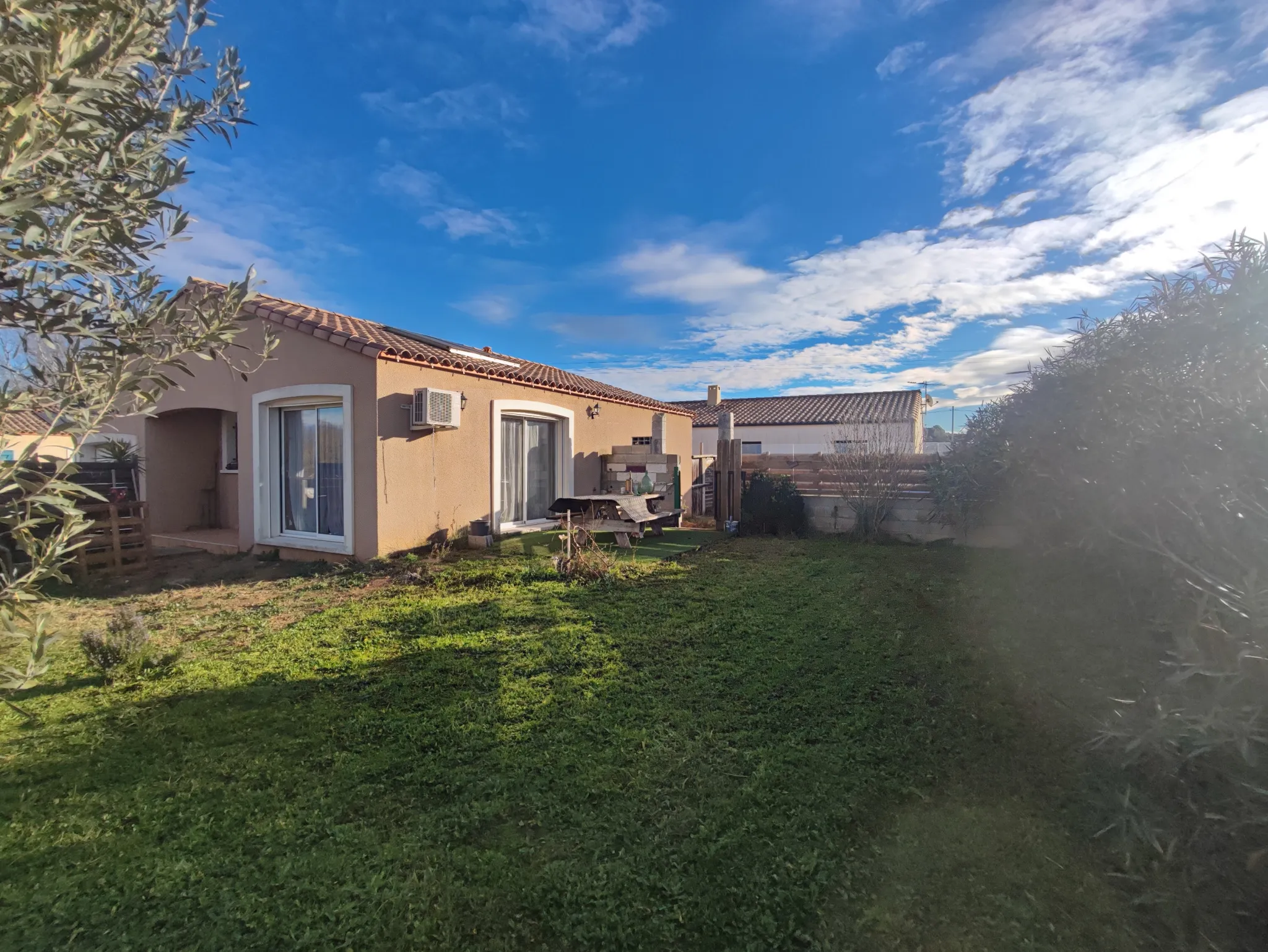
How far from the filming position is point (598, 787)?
310 cm

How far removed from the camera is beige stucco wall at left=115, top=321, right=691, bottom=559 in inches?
336

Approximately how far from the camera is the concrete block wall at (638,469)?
13023 millimetres

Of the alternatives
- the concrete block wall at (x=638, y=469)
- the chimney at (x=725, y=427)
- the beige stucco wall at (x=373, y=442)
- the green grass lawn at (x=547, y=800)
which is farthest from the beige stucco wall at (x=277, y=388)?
the chimney at (x=725, y=427)

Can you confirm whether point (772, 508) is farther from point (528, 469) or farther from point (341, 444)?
point (341, 444)

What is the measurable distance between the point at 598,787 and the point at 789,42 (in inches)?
358

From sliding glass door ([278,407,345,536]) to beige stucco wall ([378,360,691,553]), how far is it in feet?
2.79

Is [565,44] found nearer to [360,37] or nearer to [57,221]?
[360,37]

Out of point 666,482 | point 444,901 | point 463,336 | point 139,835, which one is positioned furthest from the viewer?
point 463,336

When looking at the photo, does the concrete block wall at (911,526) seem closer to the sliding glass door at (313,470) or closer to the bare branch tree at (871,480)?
the bare branch tree at (871,480)

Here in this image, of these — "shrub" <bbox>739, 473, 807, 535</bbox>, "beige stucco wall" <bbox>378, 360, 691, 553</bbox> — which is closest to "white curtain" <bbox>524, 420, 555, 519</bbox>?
"beige stucco wall" <bbox>378, 360, 691, 553</bbox>

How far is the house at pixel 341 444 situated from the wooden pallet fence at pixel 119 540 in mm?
1095

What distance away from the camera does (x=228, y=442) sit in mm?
11234

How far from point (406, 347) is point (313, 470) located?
2503 mm

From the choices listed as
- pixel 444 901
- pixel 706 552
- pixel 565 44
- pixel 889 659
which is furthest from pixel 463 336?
pixel 444 901
